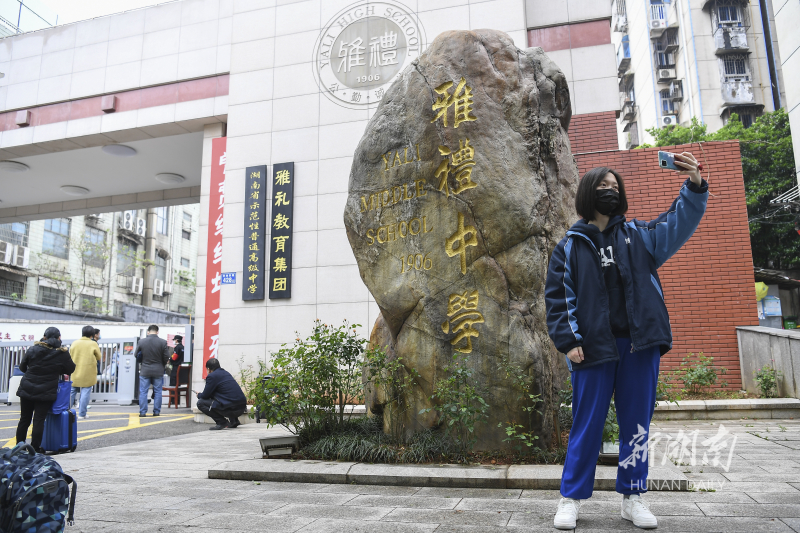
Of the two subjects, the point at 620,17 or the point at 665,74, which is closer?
the point at 665,74

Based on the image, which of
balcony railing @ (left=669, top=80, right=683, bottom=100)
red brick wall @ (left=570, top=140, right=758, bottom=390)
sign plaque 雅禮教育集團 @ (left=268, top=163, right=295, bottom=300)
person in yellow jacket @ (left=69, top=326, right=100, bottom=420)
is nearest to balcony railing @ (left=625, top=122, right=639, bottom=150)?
balcony railing @ (left=669, top=80, right=683, bottom=100)

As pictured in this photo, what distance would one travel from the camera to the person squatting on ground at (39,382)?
20.4 feet

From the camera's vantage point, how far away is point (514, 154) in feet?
16.0

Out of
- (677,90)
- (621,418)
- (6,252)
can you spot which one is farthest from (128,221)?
(677,90)

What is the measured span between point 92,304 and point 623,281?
31.8 m

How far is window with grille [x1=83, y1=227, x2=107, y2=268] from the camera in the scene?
28188 mm

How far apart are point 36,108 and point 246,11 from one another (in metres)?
6.27

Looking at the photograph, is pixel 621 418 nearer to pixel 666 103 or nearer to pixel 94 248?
pixel 94 248

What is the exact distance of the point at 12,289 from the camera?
82.5 feet

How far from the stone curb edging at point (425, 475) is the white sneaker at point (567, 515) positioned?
1.03 m

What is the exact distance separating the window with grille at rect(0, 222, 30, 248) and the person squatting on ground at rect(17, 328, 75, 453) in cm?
2226

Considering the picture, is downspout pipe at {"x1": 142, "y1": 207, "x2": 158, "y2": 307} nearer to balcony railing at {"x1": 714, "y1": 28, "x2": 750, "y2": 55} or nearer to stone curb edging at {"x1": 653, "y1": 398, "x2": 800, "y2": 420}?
stone curb edging at {"x1": 653, "y1": 398, "x2": 800, "y2": 420}

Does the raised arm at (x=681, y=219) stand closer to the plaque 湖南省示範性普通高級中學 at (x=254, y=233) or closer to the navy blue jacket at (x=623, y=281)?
the navy blue jacket at (x=623, y=281)

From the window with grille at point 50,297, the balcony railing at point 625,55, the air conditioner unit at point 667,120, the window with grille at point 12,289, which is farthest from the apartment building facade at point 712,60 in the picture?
the window with grille at point 12,289
